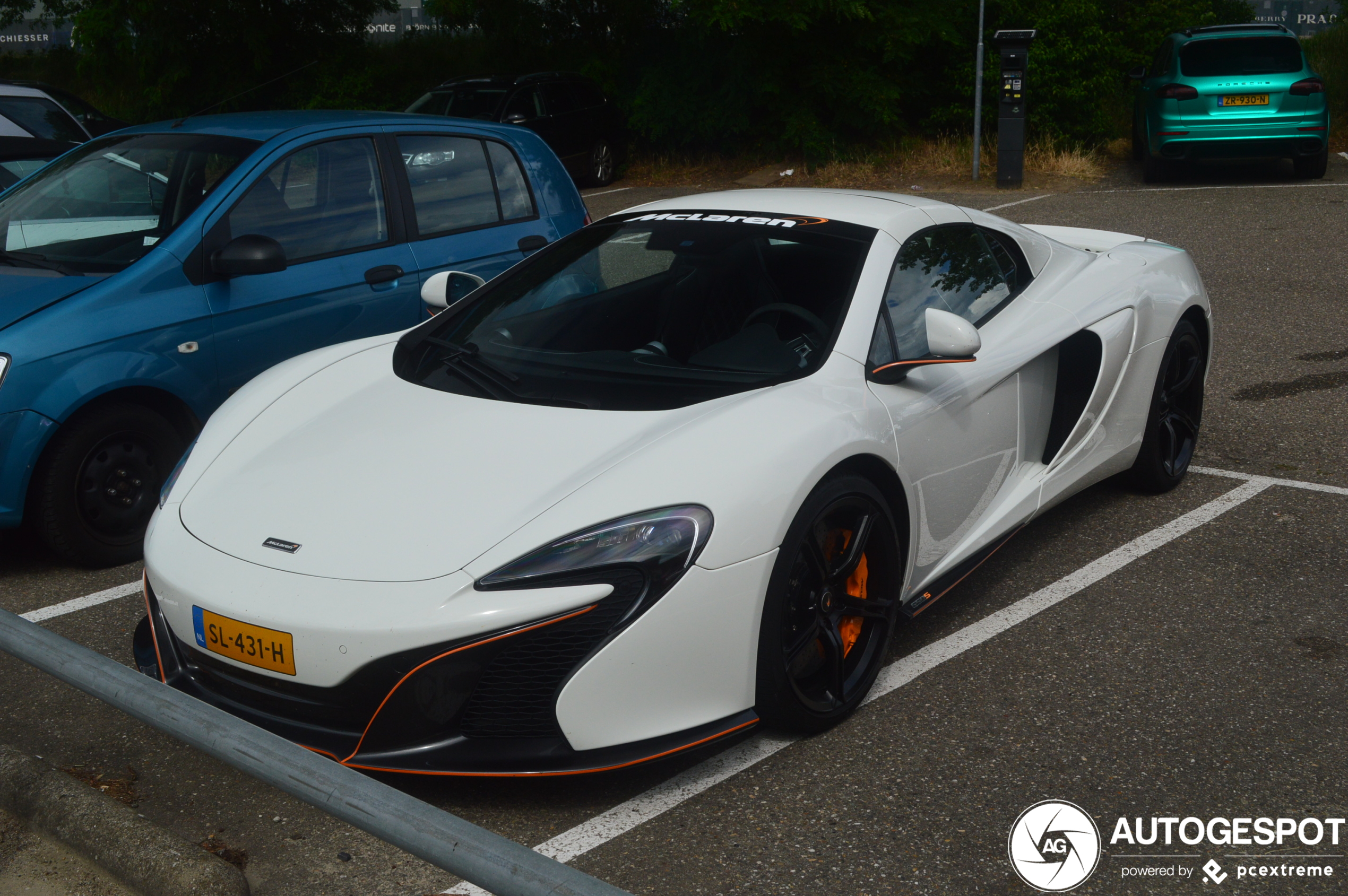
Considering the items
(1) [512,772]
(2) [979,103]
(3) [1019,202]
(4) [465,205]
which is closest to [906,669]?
(1) [512,772]

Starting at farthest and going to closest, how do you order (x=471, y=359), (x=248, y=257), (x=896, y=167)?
(x=896, y=167) → (x=248, y=257) → (x=471, y=359)

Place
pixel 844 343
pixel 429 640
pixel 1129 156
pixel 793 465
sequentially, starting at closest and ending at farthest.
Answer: pixel 429 640
pixel 793 465
pixel 844 343
pixel 1129 156

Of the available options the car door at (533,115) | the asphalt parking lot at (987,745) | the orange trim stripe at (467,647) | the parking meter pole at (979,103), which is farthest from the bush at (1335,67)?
the orange trim stripe at (467,647)

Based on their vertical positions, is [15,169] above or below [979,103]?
above

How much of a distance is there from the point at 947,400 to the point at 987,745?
101cm

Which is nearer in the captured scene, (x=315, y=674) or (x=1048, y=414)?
(x=315, y=674)

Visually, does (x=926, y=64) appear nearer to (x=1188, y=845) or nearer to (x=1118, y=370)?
(x=1118, y=370)

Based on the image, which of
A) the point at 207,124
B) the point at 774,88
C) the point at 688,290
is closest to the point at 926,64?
the point at 774,88

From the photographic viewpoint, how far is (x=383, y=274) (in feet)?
17.5

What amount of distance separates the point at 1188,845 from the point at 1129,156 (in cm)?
1651

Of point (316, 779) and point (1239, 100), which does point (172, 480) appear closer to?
point (316, 779)

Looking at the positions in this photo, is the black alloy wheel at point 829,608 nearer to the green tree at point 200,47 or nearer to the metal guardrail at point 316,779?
the metal guardrail at point 316,779

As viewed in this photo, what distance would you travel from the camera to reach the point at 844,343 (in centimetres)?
348

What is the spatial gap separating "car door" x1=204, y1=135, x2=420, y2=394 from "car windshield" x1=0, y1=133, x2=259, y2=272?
0.69ft
